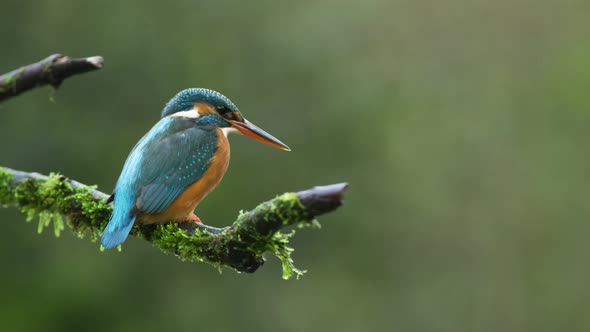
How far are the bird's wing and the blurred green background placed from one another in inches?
187

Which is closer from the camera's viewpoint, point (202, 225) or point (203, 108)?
point (202, 225)

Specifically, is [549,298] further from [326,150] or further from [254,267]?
[254,267]

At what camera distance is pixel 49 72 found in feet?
8.51

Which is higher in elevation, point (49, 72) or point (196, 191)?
point (49, 72)

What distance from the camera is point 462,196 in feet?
36.9

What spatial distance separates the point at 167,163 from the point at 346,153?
21.4 ft

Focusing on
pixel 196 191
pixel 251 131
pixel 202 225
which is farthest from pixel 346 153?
pixel 202 225

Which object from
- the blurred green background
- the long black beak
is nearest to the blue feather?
the long black beak

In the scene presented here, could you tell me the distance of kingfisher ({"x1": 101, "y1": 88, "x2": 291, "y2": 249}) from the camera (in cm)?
337

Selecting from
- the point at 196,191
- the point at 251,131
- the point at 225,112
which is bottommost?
the point at 196,191

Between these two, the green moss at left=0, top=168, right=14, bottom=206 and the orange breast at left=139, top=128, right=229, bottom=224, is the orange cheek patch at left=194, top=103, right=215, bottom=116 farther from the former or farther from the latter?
the green moss at left=0, top=168, right=14, bottom=206

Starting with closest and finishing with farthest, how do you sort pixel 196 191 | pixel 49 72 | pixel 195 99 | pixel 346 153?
pixel 49 72 < pixel 196 191 < pixel 195 99 < pixel 346 153

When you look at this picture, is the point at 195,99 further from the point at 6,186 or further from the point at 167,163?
the point at 6,186
